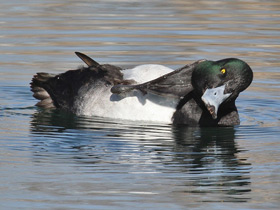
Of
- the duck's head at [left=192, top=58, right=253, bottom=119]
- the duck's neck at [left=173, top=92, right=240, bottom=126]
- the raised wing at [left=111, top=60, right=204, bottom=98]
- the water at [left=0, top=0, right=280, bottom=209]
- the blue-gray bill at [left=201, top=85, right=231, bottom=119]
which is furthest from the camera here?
the duck's neck at [left=173, top=92, right=240, bottom=126]

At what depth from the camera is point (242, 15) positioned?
63.5 feet

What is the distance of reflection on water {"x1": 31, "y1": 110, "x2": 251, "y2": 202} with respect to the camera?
7.66 meters

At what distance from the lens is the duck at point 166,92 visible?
9891mm

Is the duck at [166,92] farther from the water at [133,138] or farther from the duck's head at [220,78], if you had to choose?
the water at [133,138]

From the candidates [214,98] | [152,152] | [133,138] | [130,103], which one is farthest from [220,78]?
[152,152]

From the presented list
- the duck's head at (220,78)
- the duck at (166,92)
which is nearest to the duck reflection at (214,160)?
the duck at (166,92)

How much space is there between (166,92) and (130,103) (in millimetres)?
500

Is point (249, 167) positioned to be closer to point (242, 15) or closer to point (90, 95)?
point (90, 95)

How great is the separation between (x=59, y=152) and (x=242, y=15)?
444 inches

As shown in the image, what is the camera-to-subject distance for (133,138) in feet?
31.2

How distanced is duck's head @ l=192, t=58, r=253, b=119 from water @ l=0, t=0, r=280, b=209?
473mm

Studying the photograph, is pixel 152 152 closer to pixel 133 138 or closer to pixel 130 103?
pixel 133 138

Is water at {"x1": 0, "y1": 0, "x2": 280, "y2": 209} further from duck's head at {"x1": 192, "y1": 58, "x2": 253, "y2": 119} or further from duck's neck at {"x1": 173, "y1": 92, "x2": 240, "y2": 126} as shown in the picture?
duck's head at {"x1": 192, "y1": 58, "x2": 253, "y2": 119}

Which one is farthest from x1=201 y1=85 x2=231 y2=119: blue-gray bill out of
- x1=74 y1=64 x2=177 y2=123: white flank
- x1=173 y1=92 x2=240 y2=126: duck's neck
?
x1=74 y1=64 x2=177 y2=123: white flank
